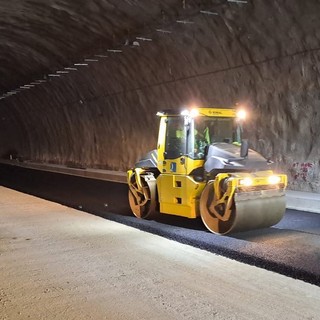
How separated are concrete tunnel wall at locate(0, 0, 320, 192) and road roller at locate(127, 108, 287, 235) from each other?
8.99 ft

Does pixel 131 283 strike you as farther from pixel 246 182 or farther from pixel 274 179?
pixel 274 179

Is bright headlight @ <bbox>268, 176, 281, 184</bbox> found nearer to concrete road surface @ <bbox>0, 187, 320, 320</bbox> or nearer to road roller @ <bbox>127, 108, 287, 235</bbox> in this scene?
road roller @ <bbox>127, 108, 287, 235</bbox>

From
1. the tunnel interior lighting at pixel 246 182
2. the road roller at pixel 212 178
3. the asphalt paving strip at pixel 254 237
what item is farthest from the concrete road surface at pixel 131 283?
the tunnel interior lighting at pixel 246 182

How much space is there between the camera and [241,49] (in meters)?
11.9

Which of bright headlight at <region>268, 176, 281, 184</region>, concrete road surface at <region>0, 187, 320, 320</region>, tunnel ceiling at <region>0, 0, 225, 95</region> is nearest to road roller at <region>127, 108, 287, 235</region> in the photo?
bright headlight at <region>268, 176, 281, 184</region>

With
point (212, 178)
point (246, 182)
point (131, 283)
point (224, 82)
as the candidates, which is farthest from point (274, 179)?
point (224, 82)

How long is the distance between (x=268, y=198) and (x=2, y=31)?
45.7 feet

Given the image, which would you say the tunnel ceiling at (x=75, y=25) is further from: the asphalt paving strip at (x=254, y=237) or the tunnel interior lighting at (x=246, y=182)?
the asphalt paving strip at (x=254, y=237)

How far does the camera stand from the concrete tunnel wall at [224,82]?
35.2 ft

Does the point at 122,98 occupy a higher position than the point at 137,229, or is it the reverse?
the point at 122,98

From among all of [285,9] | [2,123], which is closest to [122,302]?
[285,9]

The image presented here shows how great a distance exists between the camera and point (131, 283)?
524 cm

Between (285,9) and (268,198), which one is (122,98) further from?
(268,198)

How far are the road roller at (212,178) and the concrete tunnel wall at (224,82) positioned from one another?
8.99 ft
